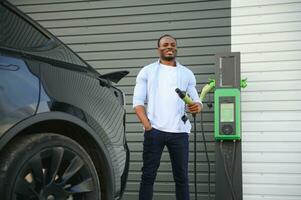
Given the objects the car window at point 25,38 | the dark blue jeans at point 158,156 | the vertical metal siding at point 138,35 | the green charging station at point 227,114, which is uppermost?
the vertical metal siding at point 138,35

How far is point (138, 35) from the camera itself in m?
6.29

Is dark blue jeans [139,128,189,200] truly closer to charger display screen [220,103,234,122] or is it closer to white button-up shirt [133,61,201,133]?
white button-up shirt [133,61,201,133]

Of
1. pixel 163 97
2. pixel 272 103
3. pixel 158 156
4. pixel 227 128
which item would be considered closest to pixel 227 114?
pixel 227 128

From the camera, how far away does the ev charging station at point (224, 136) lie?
517 centimetres

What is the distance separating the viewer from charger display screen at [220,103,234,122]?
5141mm

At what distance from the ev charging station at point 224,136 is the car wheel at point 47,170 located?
2405mm

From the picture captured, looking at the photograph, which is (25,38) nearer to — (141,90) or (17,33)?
(17,33)

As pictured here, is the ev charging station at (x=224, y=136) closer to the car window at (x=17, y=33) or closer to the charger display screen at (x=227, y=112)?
the charger display screen at (x=227, y=112)

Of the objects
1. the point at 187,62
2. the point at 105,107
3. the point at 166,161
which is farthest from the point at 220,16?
the point at 105,107

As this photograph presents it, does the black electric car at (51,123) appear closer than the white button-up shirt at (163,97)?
Yes

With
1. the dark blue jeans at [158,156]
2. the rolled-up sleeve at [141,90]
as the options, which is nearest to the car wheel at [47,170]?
the dark blue jeans at [158,156]

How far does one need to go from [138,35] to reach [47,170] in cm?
377

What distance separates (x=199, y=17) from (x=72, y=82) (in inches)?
131

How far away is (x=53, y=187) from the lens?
2.75m
